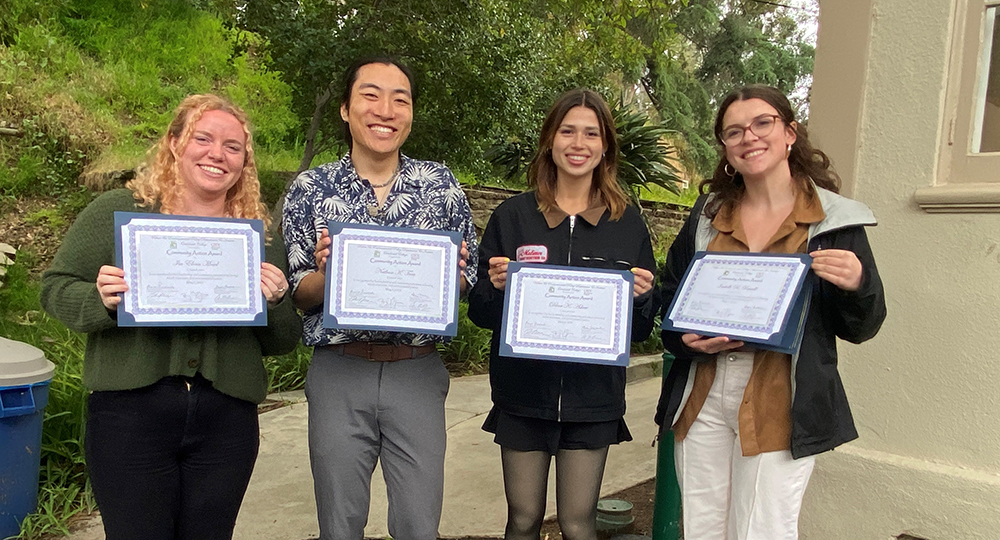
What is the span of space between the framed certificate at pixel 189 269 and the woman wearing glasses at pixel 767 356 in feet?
4.66

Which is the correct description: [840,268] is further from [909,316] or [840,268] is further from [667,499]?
[667,499]

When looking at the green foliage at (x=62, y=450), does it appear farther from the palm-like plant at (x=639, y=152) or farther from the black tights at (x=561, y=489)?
the palm-like plant at (x=639, y=152)

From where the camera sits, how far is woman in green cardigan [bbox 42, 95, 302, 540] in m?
2.03

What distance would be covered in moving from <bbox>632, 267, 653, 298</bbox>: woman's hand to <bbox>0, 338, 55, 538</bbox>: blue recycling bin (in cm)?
286

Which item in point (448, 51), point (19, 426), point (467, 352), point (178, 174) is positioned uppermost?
point (448, 51)

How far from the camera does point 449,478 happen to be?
15.4 feet

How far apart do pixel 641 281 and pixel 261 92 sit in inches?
488

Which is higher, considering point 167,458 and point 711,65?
point 711,65

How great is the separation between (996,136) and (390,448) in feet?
9.26

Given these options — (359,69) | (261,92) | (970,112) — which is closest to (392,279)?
(359,69)

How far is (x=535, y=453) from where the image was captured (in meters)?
2.52

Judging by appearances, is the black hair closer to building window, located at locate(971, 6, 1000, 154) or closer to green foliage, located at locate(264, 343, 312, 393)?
building window, located at locate(971, 6, 1000, 154)

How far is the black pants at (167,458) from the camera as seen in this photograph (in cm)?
203

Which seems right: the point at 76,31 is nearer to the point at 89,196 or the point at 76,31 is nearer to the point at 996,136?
the point at 89,196
